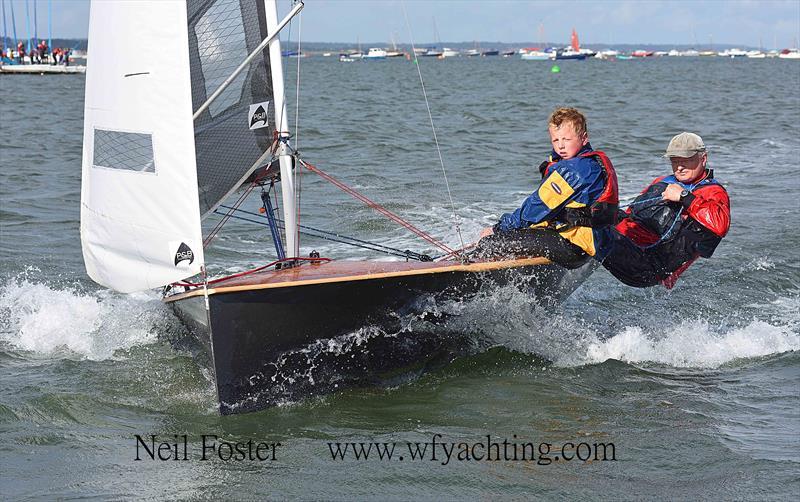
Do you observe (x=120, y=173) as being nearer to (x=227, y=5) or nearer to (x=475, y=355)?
(x=227, y=5)

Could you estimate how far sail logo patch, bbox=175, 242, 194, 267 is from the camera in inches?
195

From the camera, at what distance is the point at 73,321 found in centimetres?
686

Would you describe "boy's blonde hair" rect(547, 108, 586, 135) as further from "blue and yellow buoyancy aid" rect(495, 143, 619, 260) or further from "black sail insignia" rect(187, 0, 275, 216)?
"black sail insignia" rect(187, 0, 275, 216)

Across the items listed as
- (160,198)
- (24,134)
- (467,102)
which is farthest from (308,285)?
(467,102)

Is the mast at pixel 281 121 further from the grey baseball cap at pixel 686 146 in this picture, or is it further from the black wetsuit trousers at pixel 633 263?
the grey baseball cap at pixel 686 146

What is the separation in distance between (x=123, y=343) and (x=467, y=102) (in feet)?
76.8

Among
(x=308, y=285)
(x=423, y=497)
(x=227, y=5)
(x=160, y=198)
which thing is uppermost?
(x=227, y=5)

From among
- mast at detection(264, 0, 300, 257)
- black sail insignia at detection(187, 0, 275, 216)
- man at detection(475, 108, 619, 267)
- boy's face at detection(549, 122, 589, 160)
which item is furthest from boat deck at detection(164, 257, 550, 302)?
black sail insignia at detection(187, 0, 275, 216)

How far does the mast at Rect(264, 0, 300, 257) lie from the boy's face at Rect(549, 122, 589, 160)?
1435 millimetres

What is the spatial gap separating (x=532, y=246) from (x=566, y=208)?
0.28 m

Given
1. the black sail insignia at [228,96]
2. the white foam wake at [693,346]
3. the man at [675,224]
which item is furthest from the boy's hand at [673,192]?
the black sail insignia at [228,96]

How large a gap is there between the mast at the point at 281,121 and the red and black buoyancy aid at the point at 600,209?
4.61ft

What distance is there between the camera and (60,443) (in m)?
4.88

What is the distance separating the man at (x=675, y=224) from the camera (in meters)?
5.94
